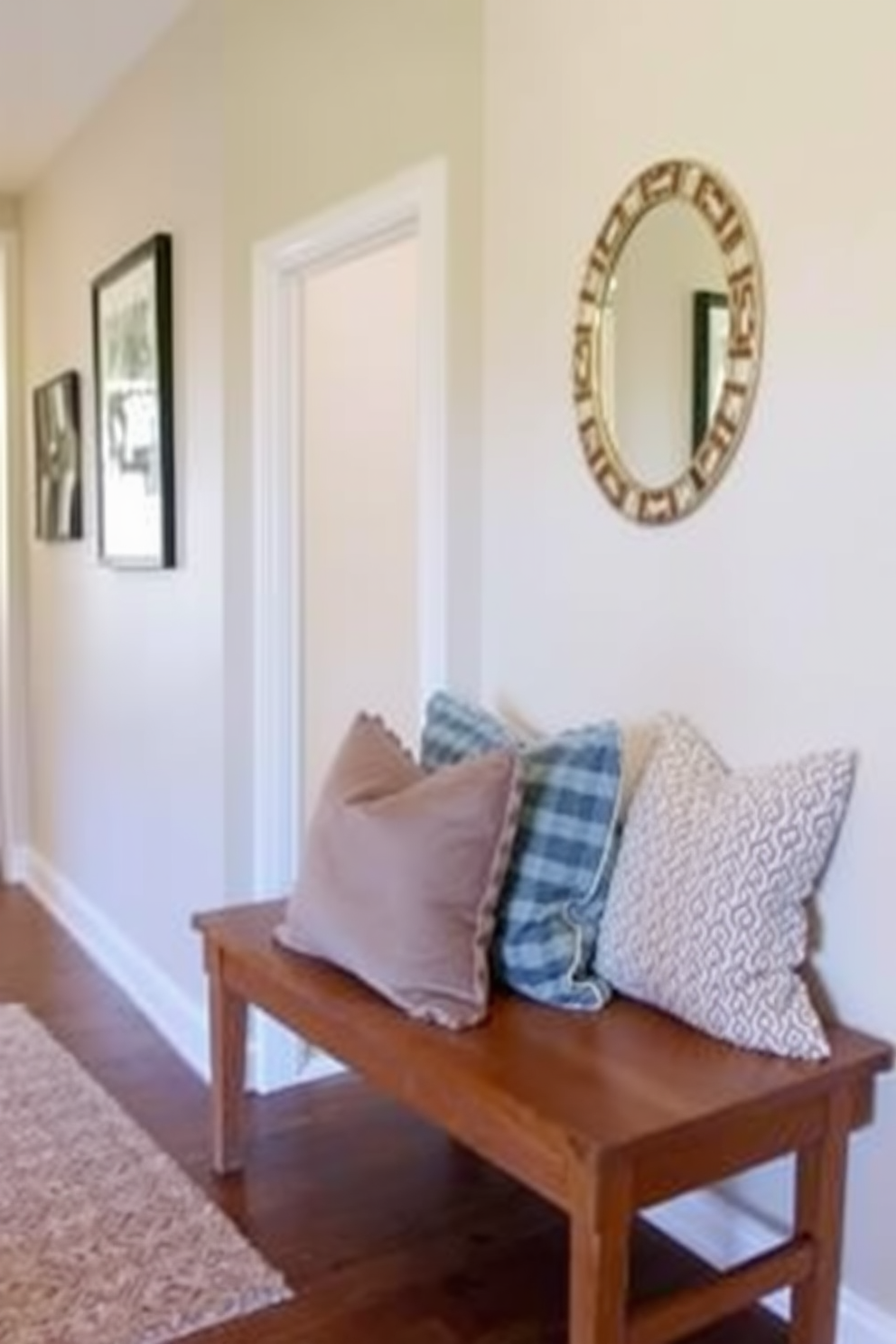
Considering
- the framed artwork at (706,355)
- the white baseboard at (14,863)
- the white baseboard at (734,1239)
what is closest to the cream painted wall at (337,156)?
the framed artwork at (706,355)

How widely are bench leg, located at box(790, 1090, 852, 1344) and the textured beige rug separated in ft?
2.71

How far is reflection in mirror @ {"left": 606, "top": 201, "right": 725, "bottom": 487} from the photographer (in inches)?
82.0

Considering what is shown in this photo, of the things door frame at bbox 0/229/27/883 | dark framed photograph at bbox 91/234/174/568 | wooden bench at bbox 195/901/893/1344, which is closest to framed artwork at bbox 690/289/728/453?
wooden bench at bbox 195/901/893/1344

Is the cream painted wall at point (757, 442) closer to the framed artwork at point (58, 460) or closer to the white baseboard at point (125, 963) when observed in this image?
the white baseboard at point (125, 963)

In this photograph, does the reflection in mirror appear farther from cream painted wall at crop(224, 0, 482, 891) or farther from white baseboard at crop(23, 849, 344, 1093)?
white baseboard at crop(23, 849, 344, 1093)

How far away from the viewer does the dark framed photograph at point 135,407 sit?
3.14 metres

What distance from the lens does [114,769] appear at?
373 cm

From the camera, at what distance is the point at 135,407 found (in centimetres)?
337

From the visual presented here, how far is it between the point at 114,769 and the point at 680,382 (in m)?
2.20

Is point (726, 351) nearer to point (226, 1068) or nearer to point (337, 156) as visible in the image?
point (337, 156)

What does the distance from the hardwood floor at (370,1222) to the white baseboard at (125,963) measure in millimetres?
58

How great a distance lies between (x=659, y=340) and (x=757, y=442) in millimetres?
301

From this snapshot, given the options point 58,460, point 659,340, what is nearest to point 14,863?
point 58,460

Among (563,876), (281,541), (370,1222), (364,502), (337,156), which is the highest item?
(337,156)
